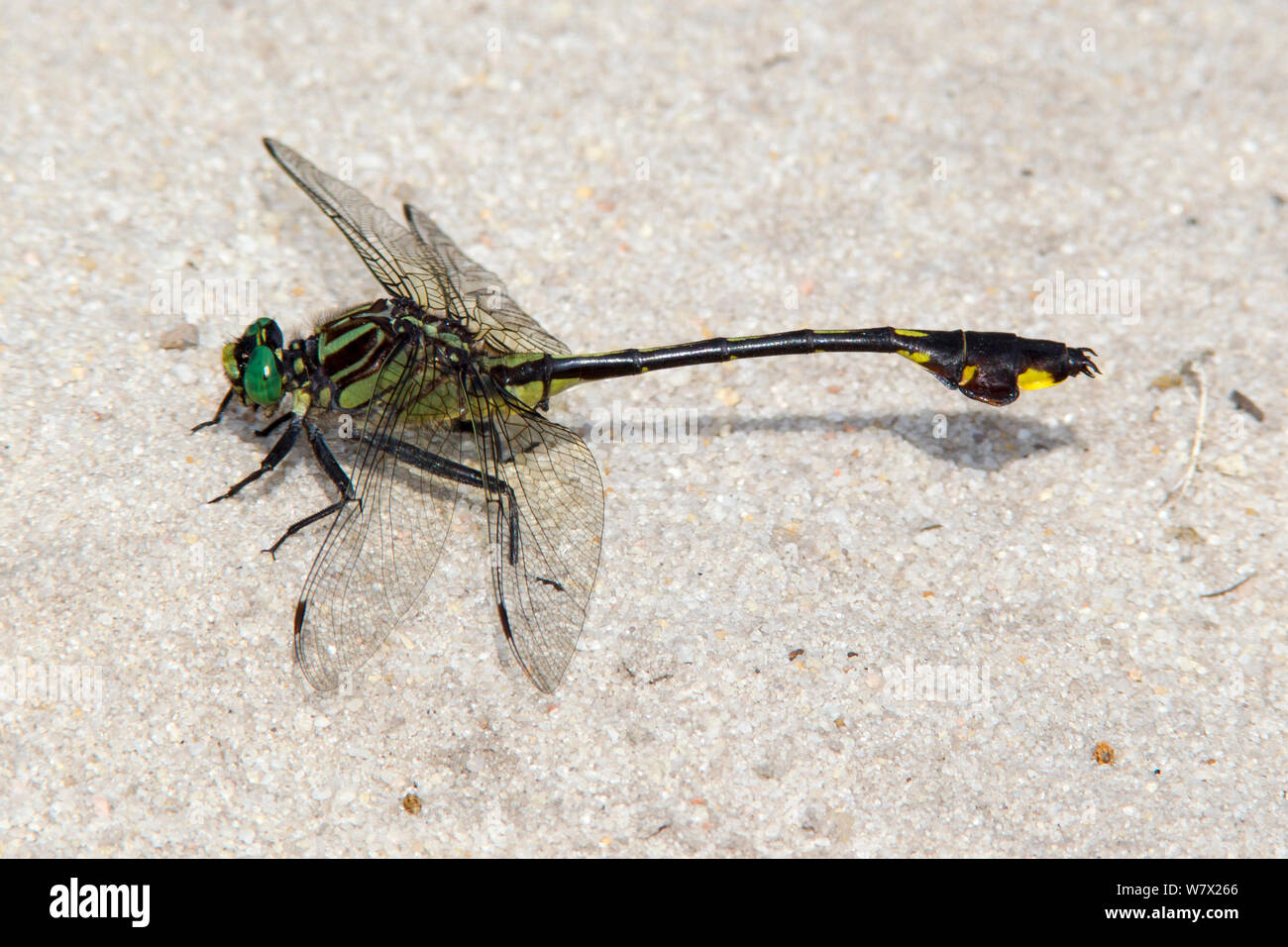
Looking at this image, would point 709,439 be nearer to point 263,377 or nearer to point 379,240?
point 379,240

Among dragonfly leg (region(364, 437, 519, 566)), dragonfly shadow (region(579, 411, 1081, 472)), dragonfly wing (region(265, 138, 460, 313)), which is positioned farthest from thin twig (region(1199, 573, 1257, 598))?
dragonfly wing (region(265, 138, 460, 313))

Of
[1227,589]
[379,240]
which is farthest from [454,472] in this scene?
[1227,589]

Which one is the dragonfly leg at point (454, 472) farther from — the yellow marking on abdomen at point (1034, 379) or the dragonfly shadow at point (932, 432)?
the yellow marking on abdomen at point (1034, 379)

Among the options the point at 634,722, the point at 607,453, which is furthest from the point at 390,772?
the point at 607,453

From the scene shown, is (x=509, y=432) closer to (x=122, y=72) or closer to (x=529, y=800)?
(x=529, y=800)

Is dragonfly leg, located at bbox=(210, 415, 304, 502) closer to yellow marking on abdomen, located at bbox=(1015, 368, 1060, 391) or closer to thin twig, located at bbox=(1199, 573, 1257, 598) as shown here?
yellow marking on abdomen, located at bbox=(1015, 368, 1060, 391)

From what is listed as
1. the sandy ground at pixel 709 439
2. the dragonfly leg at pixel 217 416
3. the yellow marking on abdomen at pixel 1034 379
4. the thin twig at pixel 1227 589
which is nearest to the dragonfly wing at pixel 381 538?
the sandy ground at pixel 709 439
